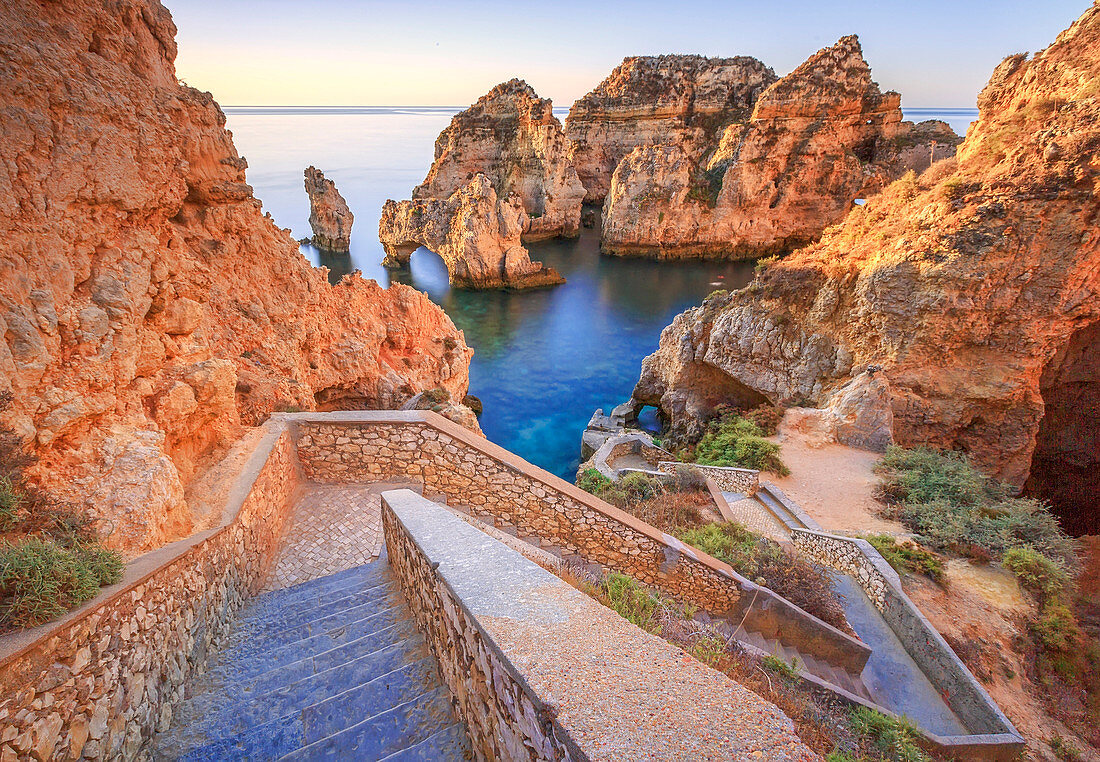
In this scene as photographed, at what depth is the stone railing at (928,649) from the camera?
512 cm

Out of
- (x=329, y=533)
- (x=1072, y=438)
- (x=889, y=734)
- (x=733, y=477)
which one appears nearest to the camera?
(x=889, y=734)

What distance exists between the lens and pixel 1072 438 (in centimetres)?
1386

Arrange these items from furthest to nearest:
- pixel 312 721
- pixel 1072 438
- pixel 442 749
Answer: pixel 1072 438 → pixel 312 721 → pixel 442 749

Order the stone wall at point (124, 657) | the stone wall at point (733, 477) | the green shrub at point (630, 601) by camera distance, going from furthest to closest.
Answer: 1. the stone wall at point (733, 477)
2. the green shrub at point (630, 601)
3. the stone wall at point (124, 657)

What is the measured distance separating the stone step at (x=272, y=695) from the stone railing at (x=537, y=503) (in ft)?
8.95

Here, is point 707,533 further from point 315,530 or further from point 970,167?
point 970,167

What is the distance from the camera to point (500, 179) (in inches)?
1587

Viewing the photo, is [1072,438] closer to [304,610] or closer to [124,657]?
[304,610]

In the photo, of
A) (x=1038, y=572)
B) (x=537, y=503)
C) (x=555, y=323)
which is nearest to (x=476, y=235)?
(x=555, y=323)

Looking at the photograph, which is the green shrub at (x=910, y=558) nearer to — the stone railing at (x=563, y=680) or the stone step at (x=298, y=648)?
the stone railing at (x=563, y=680)

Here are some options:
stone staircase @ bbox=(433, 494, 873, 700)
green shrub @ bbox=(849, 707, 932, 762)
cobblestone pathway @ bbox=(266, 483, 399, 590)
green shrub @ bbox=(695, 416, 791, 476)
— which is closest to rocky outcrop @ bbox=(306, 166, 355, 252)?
green shrub @ bbox=(695, 416, 791, 476)

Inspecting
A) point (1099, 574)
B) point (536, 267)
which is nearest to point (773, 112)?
point (536, 267)

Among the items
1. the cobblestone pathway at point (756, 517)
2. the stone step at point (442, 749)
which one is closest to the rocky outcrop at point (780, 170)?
the cobblestone pathway at point (756, 517)

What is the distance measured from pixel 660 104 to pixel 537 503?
48.0 meters
